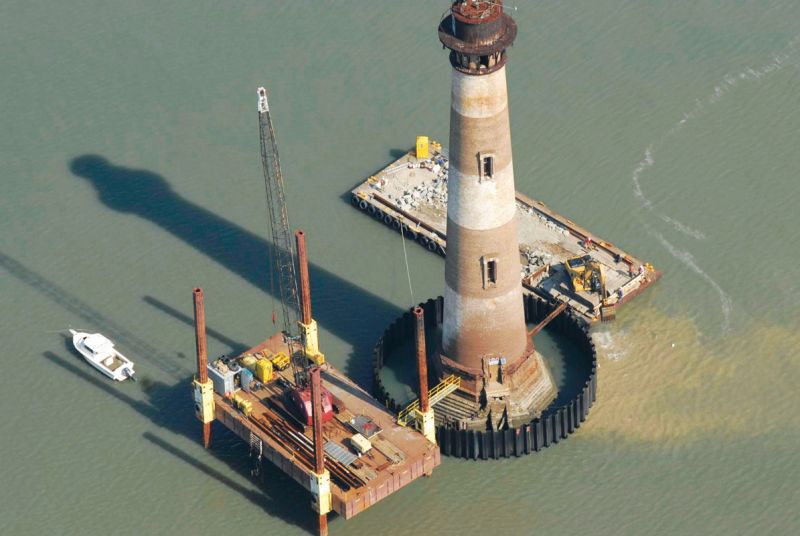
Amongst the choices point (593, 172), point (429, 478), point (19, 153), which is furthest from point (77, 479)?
point (593, 172)

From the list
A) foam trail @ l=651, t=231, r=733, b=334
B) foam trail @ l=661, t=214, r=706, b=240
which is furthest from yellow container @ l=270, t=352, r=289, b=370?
foam trail @ l=661, t=214, r=706, b=240

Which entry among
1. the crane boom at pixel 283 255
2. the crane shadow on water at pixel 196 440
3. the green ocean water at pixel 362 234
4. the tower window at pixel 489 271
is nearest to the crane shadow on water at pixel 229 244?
the green ocean water at pixel 362 234

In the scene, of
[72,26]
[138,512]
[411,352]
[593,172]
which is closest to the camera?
[138,512]

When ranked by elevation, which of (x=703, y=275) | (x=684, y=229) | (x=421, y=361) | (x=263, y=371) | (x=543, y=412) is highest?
(x=421, y=361)

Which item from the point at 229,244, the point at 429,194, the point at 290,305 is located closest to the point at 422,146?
the point at 429,194

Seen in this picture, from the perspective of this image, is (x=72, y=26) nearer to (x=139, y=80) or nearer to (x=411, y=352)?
(x=139, y=80)

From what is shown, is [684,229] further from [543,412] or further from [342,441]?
[342,441]

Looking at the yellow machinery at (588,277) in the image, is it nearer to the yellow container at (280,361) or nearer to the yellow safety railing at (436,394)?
the yellow safety railing at (436,394)
